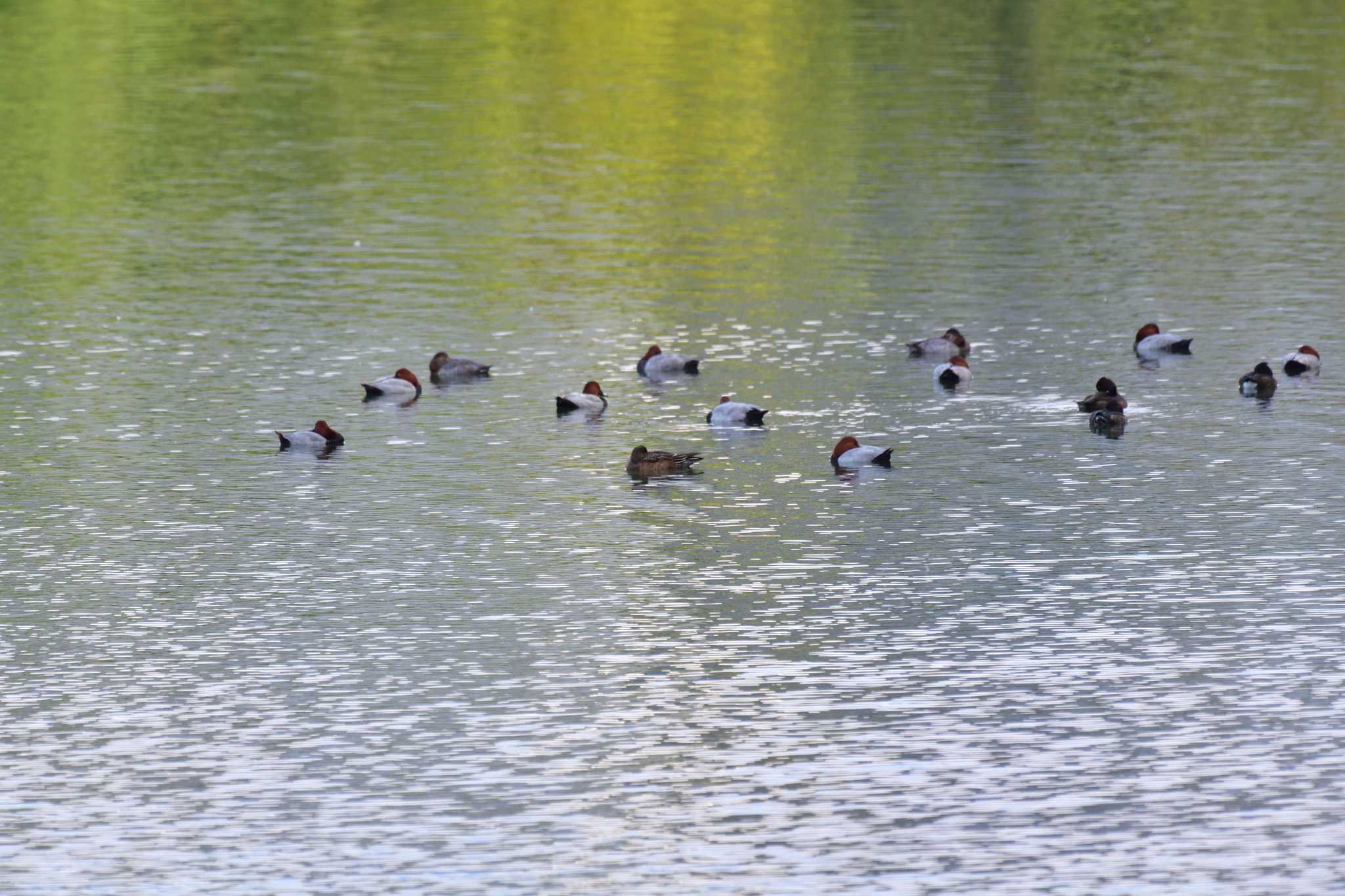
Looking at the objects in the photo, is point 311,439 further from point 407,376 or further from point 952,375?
point 952,375

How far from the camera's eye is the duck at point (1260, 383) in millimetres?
36812

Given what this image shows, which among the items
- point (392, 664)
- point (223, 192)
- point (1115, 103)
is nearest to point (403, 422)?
point (392, 664)

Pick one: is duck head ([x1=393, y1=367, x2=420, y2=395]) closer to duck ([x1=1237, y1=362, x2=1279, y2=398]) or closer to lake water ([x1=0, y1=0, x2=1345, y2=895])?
lake water ([x1=0, y1=0, x2=1345, y2=895])

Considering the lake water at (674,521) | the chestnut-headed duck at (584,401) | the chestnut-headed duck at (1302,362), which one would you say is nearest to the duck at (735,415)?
the lake water at (674,521)

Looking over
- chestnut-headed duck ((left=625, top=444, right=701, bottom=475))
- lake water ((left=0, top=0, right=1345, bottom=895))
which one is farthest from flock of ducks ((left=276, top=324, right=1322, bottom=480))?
lake water ((left=0, top=0, right=1345, bottom=895))

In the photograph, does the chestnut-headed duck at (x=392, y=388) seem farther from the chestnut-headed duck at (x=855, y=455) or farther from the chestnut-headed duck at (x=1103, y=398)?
the chestnut-headed duck at (x=1103, y=398)

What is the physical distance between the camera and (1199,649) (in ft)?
80.0

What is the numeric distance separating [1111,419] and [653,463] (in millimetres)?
6789

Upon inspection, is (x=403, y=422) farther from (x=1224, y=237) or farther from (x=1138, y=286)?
(x=1224, y=237)

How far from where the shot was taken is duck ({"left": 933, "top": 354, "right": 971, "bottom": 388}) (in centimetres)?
3828

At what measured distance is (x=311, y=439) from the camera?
34500mm

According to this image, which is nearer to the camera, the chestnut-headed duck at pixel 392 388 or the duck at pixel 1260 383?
the duck at pixel 1260 383

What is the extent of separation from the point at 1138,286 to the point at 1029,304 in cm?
278

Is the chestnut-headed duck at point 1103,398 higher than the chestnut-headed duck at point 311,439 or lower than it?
higher
